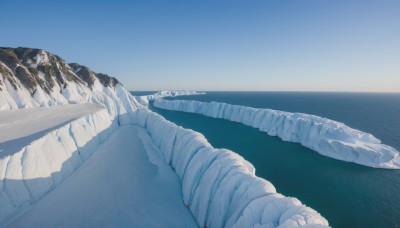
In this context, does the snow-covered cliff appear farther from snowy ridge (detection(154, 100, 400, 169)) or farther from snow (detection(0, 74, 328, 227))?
snowy ridge (detection(154, 100, 400, 169))

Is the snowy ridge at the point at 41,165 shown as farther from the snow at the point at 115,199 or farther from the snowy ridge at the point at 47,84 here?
the snowy ridge at the point at 47,84

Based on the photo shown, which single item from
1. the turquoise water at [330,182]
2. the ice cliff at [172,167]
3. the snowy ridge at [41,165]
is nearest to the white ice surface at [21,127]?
the snowy ridge at [41,165]

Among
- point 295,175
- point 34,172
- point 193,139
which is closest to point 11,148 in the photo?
point 34,172

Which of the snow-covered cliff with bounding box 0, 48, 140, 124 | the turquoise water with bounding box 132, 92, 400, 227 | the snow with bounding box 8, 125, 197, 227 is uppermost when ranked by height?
the snow-covered cliff with bounding box 0, 48, 140, 124

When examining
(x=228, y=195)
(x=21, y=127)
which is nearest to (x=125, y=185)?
(x=228, y=195)


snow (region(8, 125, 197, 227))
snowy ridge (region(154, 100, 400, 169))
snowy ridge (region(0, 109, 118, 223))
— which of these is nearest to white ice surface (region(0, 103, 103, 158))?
snowy ridge (region(0, 109, 118, 223))

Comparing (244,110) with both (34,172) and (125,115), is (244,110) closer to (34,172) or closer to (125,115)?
(125,115)

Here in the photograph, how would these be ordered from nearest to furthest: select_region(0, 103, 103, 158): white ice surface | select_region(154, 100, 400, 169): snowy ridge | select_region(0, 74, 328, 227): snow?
select_region(0, 74, 328, 227): snow
select_region(0, 103, 103, 158): white ice surface
select_region(154, 100, 400, 169): snowy ridge

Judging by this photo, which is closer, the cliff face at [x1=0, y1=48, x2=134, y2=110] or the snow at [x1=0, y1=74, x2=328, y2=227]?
the snow at [x1=0, y1=74, x2=328, y2=227]

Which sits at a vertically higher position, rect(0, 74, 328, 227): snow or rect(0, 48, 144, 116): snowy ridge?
rect(0, 48, 144, 116): snowy ridge
